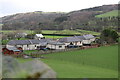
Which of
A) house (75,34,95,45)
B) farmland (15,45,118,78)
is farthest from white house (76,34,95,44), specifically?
farmland (15,45,118,78)

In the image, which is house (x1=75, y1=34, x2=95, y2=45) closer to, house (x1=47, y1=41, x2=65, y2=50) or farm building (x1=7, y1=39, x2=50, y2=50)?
house (x1=47, y1=41, x2=65, y2=50)

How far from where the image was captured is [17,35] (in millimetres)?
70375

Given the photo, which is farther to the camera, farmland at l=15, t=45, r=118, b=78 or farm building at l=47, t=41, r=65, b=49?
farm building at l=47, t=41, r=65, b=49

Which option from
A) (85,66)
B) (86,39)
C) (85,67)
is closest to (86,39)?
(86,39)

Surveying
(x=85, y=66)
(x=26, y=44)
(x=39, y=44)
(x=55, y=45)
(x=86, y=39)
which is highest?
(x=86, y=39)

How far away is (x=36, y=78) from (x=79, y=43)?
51.4 metres

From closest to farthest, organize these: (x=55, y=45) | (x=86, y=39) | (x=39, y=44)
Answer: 1. (x=55, y=45)
2. (x=39, y=44)
3. (x=86, y=39)

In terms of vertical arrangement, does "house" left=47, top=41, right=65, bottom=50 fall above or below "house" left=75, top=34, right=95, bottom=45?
below

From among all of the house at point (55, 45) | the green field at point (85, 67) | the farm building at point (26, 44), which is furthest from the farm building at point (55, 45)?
the green field at point (85, 67)

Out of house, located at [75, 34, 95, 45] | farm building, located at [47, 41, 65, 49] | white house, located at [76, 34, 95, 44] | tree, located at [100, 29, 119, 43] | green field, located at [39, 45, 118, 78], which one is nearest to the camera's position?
green field, located at [39, 45, 118, 78]

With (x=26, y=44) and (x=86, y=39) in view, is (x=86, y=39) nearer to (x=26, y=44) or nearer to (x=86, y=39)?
(x=86, y=39)

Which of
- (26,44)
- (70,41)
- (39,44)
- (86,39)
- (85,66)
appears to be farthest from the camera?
(86,39)

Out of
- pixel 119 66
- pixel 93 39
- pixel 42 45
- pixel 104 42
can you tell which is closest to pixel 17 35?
pixel 42 45

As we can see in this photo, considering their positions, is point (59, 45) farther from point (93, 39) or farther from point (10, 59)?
point (10, 59)
